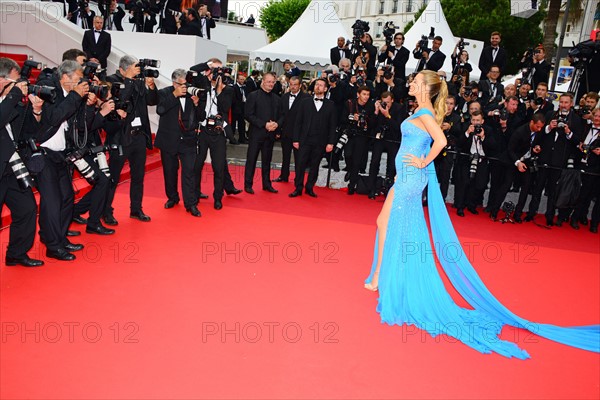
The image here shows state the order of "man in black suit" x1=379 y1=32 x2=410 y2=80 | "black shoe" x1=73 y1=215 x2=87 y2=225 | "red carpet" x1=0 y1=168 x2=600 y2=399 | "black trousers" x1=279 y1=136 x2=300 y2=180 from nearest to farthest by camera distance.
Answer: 1. "red carpet" x1=0 y1=168 x2=600 y2=399
2. "black shoe" x1=73 y1=215 x2=87 y2=225
3. "black trousers" x1=279 y1=136 x2=300 y2=180
4. "man in black suit" x1=379 y1=32 x2=410 y2=80

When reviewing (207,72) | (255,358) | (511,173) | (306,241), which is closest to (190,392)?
(255,358)

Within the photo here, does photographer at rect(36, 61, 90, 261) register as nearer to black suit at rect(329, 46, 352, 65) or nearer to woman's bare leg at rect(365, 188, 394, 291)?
woman's bare leg at rect(365, 188, 394, 291)

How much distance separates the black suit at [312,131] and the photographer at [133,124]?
8.47ft

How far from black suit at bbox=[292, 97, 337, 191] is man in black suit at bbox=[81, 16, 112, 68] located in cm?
423

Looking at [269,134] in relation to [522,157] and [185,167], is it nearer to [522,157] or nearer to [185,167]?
[185,167]

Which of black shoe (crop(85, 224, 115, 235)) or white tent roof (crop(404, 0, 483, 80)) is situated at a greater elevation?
white tent roof (crop(404, 0, 483, 80))

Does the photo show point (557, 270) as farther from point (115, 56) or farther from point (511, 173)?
point (115, 56)

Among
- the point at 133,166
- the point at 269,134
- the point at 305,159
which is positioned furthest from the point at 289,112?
the point at 133,166

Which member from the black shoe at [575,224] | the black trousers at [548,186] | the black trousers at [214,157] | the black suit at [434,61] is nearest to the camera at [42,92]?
the black trousers at [214,157]

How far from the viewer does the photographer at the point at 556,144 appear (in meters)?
7.34

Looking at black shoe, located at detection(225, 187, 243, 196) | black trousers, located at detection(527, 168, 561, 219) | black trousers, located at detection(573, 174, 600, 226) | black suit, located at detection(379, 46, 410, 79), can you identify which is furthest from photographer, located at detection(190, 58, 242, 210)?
black trousers, located at detection(573, 174, 600, 226)

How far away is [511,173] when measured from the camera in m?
7.67

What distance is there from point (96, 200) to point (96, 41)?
545cm

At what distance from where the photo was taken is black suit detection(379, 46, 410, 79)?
33.3 ft
